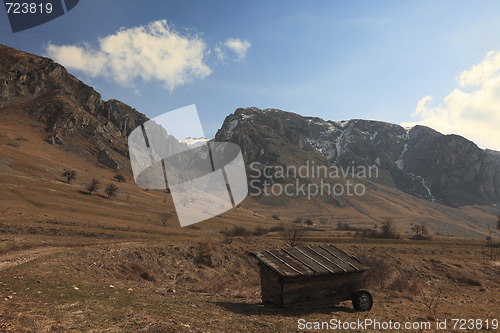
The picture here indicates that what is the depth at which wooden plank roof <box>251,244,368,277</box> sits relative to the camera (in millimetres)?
12537

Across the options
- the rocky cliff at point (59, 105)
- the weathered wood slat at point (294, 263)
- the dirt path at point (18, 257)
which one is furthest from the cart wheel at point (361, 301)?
the rocky cliff at point (59, 105)

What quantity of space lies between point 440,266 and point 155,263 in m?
28.4

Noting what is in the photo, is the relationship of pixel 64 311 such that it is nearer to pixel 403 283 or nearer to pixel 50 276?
pixel 50 276

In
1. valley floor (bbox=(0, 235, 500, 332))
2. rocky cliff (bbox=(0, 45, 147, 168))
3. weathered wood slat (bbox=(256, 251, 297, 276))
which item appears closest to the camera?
valley floor (bbox=(0, 235, 500, 332))

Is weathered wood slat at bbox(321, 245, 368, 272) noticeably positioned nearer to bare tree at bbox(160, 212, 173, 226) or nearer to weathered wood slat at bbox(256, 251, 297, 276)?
weathered wood slat at bbox(256, 251, 297, 276)

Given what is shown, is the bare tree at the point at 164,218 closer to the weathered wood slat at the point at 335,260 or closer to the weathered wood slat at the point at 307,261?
the weathered wood slat at the point at 335,260

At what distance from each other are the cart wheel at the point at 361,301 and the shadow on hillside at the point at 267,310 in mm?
343

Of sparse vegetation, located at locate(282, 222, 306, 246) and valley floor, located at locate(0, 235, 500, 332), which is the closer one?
valley floor, located at locate(0, 235, 500, 332)

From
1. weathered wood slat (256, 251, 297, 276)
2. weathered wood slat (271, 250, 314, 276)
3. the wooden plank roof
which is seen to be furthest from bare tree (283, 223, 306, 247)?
weathered wood slat (256, 251, 297, 276)

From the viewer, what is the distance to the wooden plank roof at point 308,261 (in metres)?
12.5

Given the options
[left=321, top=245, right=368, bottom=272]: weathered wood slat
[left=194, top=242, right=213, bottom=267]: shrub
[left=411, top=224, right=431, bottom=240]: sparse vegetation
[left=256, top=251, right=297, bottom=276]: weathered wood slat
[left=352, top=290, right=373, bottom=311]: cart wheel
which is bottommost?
[left=411, top=224, right=431, bottom=240]: sparse vegetation

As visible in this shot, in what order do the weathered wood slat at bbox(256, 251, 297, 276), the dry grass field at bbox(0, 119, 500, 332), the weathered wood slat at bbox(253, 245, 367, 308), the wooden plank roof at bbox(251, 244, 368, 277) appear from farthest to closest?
the wooden plank roof at bbox(251, 244, 368, 277), the weathered wood slat at bbox(253, 245, 367, 308), the weathered wood slat at bbox(256, 251, 297, 276), the dry grass field at bbox(0, 119, 500, 332)

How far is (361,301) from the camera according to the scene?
44.8 feet

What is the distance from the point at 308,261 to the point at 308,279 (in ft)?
3.86
